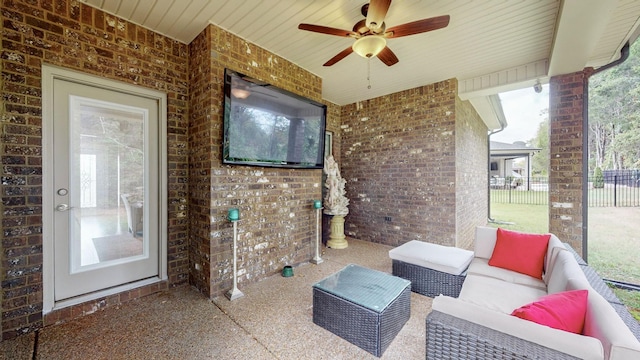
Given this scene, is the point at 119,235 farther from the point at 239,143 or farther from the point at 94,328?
the point at 239,143

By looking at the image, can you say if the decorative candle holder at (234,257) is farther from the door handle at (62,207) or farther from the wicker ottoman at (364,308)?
the door handle at (62,207)

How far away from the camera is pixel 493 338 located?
105 centimetres

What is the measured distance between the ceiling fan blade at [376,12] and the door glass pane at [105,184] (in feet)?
8.17

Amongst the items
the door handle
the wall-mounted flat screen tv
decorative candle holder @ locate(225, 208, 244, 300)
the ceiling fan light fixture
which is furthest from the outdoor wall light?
the door handle

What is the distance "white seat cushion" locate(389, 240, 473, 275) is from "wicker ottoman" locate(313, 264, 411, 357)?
560 mm

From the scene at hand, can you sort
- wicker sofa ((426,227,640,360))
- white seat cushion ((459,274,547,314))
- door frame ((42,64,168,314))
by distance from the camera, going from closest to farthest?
1. wicker sofa ((426,227,640,360))
2. white seat cushion ((459,274,547,314))
3. door frame ((42,64,168,314))

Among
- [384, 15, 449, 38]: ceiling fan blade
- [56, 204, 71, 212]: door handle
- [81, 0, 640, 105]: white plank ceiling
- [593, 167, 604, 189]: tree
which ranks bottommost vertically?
[56, 204, 71, 212]: door handle

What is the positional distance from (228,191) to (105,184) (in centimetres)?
118

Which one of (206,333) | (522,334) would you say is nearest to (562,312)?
(522,334)

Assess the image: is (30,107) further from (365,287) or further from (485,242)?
(485,242)

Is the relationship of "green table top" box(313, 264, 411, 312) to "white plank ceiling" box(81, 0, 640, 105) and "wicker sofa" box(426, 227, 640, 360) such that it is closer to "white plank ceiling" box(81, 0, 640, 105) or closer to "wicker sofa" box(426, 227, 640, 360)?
"wicker sofa" box(426, 227, 640, 360)

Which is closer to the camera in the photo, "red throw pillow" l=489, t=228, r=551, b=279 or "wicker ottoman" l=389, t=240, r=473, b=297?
Answer: "red throw pillow" l=489, t=228, r=551, b=279

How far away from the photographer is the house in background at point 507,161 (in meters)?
9.86

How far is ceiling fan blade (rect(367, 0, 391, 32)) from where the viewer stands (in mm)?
1734
